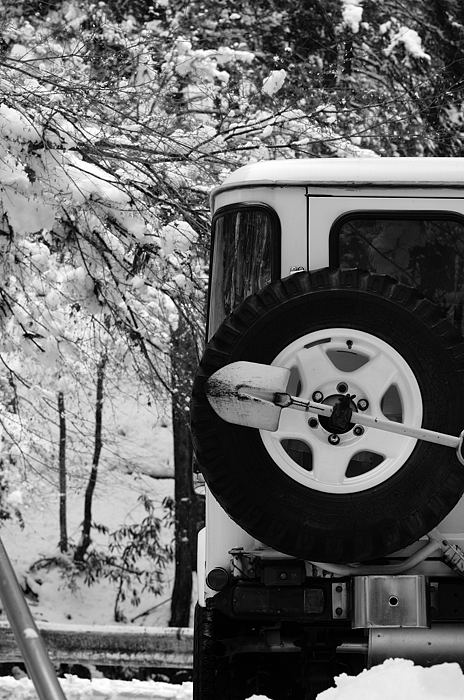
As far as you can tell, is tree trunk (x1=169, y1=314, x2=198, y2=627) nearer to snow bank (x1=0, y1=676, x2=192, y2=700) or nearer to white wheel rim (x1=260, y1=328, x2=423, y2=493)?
snow bank (x1=0, y1=676, x2=192, y2=700)

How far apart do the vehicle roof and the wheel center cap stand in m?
0.72

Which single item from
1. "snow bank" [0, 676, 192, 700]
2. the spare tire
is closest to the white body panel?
the spare tire

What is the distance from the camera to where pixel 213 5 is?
10836mm

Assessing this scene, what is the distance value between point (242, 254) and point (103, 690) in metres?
3.10

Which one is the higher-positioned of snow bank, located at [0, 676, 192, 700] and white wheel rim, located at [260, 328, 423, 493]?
white wheel rim, located at [260, 328, 423, 493]

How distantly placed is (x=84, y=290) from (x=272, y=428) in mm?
3294

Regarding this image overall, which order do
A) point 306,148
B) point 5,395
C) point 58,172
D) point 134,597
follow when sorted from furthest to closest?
point 134,597, point 5,395, point 306,148, point 58,172

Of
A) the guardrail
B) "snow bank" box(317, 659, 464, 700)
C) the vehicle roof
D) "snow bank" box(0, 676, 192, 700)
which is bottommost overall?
"snow bank" box(0, 676, 192, 700)

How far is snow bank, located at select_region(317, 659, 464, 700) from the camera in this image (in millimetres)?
2412

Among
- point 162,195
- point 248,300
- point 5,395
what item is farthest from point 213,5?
→ point 248,300

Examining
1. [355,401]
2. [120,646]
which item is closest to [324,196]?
[355,401]

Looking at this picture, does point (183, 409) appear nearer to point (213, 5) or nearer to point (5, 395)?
point (5, 395)

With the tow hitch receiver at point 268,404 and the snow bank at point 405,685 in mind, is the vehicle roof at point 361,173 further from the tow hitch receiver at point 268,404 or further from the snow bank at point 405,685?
the snow bank at point 405,685

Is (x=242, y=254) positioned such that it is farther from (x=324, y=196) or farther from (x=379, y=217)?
(x=379, y=217)
